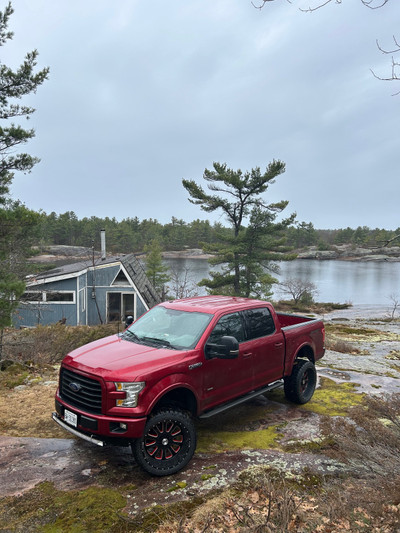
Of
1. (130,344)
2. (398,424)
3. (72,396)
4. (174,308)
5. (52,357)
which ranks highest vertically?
(174,308)

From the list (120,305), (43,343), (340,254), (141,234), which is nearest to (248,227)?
(120,305)

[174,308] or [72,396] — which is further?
[174,308]

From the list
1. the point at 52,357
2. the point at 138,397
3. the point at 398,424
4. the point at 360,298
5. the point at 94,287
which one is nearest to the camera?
the point at 138,397

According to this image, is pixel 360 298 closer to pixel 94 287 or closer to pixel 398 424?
pixel 94 287

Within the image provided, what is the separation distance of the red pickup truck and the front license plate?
0.04 feet

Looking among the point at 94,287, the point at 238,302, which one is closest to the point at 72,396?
the point at 238,302

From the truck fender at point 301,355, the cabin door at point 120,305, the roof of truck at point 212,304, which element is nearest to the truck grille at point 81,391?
the roof of truck at point 212,304

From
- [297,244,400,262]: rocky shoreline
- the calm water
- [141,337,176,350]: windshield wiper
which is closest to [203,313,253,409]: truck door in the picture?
[141,337,176,350]: windshield wiper

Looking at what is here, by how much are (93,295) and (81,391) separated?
1795 centimetres

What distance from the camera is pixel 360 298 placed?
4612cm

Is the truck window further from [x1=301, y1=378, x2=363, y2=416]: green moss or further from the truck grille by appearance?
[x1=301, y1=378, x2=363, y2=416]: green moss

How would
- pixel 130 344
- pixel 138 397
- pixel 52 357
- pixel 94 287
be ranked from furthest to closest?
1. pixel 94 287
2. pixel 52 357
3. pixel 130 344
4. pixel 138 397

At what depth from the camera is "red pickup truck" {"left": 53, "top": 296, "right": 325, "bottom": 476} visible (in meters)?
3.89

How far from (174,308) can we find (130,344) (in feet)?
3.12
